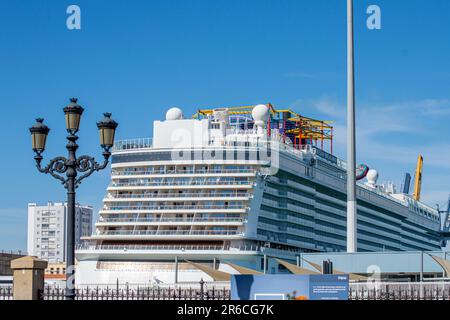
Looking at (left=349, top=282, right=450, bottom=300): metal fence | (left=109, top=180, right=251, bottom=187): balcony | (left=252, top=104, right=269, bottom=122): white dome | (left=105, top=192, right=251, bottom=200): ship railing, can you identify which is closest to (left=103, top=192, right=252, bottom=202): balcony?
(left=105, top=192, right=251, bottom=200): ship railing

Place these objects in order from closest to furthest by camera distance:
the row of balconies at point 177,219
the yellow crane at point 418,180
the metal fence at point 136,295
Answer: the metal fence at point 136,295 → the row of balconies at point 177,219 → the yellow crane at point 418,180

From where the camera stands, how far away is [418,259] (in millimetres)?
57250

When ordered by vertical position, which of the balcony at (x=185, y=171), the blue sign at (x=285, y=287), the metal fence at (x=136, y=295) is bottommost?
the metal fence at (x=136, y=295)

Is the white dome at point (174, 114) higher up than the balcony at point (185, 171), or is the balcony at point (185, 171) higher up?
the white dome at point (174, 114)

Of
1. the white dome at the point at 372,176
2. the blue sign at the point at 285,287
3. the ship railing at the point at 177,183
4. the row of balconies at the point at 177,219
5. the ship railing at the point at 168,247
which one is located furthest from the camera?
the white dome at the point at 372,176

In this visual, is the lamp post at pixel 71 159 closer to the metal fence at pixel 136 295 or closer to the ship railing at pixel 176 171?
the metal fence at pixel 136 295

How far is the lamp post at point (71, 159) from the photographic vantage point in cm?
2167

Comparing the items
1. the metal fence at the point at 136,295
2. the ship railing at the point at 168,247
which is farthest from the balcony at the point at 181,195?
the metal fence at the point at 136,295

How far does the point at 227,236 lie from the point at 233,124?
20.4m

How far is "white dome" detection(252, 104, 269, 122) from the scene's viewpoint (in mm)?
85375

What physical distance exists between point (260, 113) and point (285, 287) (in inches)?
2535

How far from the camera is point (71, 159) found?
2216 centimetres

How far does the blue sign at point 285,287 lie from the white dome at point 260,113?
64080 mm

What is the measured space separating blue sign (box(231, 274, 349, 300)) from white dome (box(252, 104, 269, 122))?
210ft
